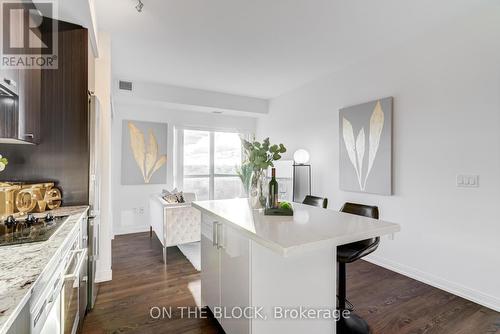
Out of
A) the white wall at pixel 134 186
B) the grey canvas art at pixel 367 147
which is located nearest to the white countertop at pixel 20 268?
the grey canvas art at pixel 367 147

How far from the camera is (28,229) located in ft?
4.54

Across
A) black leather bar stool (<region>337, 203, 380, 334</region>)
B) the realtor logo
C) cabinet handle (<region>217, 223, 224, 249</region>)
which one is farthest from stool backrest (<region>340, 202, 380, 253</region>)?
the realtor logo

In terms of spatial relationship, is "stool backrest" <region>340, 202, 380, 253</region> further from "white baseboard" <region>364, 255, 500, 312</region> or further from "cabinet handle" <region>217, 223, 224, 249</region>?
"white baseboard" <region>364, 255, 500, 312</region>

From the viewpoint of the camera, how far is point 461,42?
97.8 inches

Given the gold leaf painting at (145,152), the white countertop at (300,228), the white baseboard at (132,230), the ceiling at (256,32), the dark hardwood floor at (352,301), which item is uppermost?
the ceiling at (256,32)

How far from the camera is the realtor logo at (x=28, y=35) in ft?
4.96

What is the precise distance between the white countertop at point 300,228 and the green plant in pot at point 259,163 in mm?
116

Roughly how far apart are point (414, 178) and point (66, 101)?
3531mm

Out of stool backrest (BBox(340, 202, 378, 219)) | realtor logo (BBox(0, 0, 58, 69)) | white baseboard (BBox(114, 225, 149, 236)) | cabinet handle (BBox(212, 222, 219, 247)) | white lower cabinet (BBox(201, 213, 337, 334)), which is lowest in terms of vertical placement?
white baseboard (BBox(114, 225, 149, 236))

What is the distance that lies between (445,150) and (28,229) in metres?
3.49

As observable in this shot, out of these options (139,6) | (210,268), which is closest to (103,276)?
(210,268)

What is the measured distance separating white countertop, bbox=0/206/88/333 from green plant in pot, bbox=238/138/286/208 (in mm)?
1155

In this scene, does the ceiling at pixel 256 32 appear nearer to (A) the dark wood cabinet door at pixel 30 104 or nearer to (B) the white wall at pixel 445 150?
(B) the white wall at pixel 445 150

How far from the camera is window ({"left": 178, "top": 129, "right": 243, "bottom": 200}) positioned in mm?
5355
